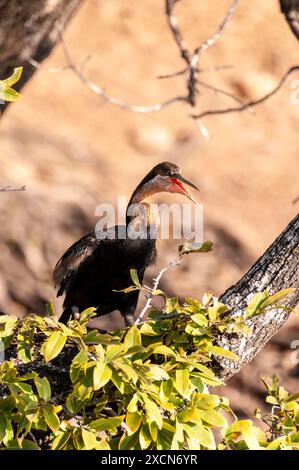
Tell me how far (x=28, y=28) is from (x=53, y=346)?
1.13 metres

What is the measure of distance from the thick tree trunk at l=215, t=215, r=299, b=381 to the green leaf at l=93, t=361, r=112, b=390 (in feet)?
2.29

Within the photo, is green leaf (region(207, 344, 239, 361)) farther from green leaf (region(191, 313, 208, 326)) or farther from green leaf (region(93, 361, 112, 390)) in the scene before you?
green leaf (region(93, 361, 112, 390))

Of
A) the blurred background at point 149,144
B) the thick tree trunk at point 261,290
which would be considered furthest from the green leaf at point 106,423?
the blurred background at point 149,144

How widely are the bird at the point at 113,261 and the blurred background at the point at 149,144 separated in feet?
7.28

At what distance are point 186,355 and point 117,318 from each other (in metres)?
3.74

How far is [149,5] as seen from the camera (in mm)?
8734

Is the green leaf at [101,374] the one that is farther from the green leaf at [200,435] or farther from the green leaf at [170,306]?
the green leaf at [170,306]

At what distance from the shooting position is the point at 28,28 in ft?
10.0

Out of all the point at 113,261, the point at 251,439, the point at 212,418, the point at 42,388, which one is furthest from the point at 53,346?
the point at 113,261

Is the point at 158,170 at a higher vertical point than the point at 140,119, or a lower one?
higher

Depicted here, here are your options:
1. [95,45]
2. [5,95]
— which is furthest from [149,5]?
[5,95]

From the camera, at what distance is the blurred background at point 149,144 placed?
6.68 m

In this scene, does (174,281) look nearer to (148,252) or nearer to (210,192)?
(210,192)

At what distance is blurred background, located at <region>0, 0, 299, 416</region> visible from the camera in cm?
668
